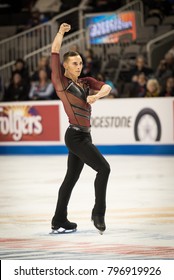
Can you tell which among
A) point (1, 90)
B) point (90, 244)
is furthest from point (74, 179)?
point (1, 90)

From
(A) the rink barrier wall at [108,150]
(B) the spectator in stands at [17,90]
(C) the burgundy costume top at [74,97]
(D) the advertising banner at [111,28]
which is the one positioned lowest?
(A) the rink barrier wall at [108,150]

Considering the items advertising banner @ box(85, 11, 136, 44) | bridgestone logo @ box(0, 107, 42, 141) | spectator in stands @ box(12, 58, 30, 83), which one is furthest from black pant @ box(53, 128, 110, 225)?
advertising banner @ box(85, 11, 136, 44)

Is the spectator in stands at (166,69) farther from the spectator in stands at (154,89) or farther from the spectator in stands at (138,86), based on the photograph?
the spectator in stands at (154,89)

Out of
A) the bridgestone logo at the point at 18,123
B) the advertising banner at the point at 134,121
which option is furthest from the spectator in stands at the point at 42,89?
the advertising banner at the point at 134,121

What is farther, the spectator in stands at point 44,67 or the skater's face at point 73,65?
the spectator in stands at point 44,67

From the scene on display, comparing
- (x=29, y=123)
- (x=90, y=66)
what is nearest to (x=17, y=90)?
(x=29, y=123)

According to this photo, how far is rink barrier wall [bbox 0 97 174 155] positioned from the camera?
60.6 ft

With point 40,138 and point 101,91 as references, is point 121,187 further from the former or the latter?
point 40,138

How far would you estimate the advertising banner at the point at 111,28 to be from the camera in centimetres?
2384

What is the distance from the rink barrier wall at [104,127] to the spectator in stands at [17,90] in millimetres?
729

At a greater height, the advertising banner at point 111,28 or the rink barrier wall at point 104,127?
the advertising banner at point 111,28

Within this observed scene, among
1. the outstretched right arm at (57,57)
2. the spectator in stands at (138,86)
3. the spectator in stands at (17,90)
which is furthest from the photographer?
the spectator in stands at (17,90)

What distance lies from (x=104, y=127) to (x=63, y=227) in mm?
10416
